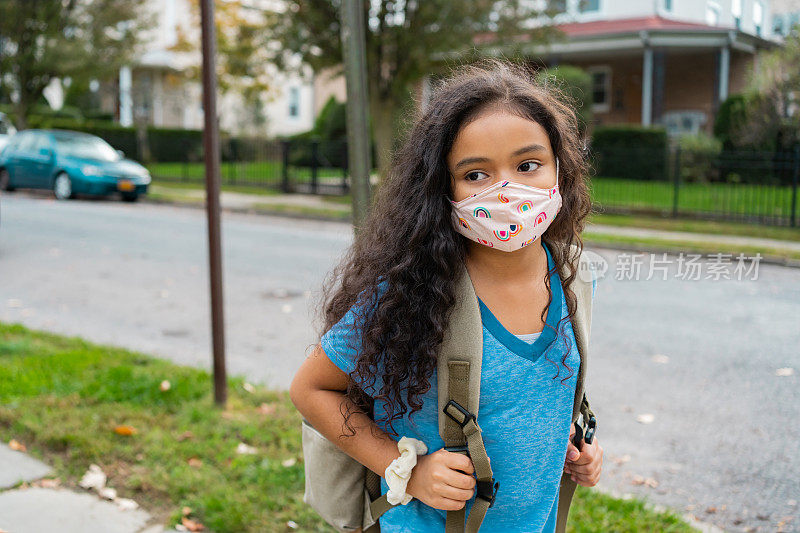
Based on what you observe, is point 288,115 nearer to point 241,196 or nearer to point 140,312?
point 241,196

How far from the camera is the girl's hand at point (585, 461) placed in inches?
66.6

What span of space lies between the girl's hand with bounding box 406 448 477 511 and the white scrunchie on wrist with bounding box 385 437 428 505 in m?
0.03

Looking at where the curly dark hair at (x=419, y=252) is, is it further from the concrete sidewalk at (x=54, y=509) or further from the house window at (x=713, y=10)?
the house window at (x=713, y=10)

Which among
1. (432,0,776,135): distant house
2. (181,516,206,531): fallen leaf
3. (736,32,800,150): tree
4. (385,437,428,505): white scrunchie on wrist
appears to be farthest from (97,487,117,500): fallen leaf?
(736,32,800,150): tree

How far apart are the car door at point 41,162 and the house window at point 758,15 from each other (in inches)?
620

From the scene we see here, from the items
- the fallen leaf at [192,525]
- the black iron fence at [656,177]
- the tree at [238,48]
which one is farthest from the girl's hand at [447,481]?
the tree at [238,48]

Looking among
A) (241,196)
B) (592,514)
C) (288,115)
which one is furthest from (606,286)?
(288,115)

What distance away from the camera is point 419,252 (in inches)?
59.7

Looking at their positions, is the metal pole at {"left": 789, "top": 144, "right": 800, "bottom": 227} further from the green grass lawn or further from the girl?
the girl

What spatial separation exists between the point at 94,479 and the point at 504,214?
2614 millimetres

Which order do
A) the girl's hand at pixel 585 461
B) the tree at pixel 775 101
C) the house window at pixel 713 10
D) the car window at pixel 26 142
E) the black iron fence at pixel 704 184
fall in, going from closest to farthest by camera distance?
the girl's hand at pixel 585 461, the house window at pixel 713 10, the tree at pixel 775 101, the black iron fence at pixel 704 184, the car window at pixel 26 142

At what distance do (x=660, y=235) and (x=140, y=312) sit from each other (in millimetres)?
8101

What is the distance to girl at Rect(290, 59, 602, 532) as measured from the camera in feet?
4.80

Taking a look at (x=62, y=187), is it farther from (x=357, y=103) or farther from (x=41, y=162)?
(x=357, y=103)
